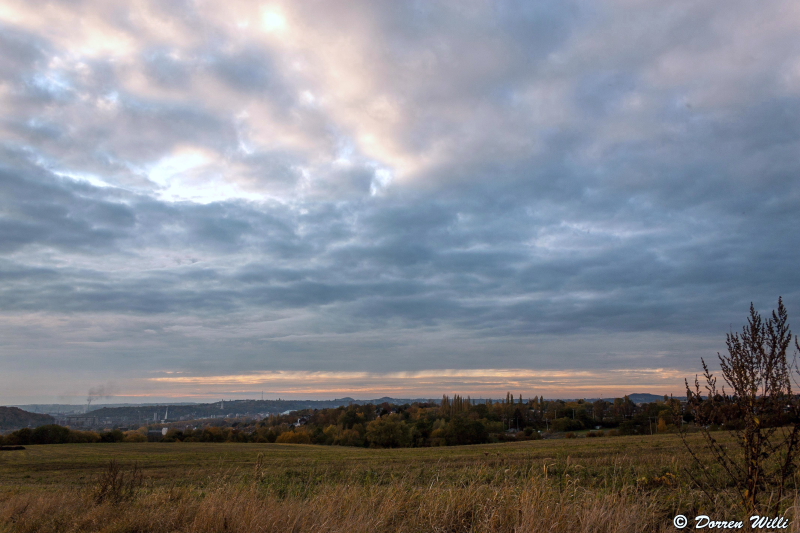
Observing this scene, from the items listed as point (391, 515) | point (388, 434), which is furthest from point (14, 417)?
point (391, 515)

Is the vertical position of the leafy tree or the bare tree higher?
the bare tree

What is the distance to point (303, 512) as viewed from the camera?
23.2 ft

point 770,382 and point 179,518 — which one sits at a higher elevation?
point 770,382

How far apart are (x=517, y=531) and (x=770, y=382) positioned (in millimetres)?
4263

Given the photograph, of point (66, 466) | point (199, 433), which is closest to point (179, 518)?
point (66, 466)

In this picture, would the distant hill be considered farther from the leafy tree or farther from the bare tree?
the bare tree

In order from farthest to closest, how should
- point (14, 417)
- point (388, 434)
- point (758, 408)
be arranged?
point (14, 417) → point (388, 434) → point (758, 408)

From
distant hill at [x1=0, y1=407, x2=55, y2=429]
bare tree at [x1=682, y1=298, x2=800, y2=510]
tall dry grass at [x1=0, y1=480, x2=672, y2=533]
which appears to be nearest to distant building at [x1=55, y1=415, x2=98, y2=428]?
distant hill at [x1=0, y1=407, x2=55, y2=429]

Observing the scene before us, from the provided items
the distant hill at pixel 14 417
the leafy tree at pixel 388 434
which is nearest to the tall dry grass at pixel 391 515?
the leafy tree at pixel 388 434

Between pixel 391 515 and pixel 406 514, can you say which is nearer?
pixel 391 515

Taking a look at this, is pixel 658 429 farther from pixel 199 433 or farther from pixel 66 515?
pixel 66 515

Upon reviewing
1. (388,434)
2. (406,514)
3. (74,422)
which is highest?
(406,514)

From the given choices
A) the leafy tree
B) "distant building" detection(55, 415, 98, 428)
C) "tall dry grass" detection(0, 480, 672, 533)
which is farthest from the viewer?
"distant building" detection(55, 415, 98, 428)

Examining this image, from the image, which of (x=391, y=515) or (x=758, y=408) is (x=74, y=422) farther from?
(x=758, y=408)
